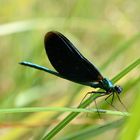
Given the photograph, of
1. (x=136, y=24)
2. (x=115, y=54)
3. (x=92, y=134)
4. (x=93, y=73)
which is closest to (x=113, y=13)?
(x=136, y=24)

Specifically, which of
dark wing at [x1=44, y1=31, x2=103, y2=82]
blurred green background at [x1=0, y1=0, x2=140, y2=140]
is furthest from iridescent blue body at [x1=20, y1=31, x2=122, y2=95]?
blurred green background at [x1=0, y1=0, x2=140, y2=140]

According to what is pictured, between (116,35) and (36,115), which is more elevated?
(116,35)

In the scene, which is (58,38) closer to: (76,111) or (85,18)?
(76,111)

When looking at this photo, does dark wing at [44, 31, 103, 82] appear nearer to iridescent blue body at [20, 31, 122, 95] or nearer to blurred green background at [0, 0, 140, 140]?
iridescent blue body at [20, 31, 122, 95]

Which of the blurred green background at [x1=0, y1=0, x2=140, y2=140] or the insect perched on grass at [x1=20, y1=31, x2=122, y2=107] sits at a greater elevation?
the blurred green background at [x1=0, y1=0, x2=140, y2=140]

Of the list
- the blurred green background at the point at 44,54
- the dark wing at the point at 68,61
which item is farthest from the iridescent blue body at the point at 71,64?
the blurred green background at the point at 44,54

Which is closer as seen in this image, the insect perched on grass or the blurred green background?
the insect perched on grass

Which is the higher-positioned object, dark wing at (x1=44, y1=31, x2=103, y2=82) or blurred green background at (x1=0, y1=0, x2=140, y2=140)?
blurred green background at (x1=0, y1=0, x2=140, y2=140)
